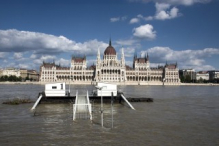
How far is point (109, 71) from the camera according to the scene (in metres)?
157

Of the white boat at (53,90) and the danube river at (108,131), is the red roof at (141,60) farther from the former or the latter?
the danube river at (108,131)

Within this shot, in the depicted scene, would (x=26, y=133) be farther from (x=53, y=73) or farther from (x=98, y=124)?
(x=53, y=73)

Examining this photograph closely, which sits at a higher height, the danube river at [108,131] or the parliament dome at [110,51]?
the parliament dome at [110,51]

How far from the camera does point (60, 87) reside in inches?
1347

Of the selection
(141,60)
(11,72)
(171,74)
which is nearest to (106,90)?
(171,74)

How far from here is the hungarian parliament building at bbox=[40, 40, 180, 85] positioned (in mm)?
156750

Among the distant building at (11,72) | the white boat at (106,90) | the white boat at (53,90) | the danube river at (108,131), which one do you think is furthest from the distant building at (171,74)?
the danube river at (108,131)

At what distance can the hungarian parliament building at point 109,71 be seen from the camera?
156750 millimetres

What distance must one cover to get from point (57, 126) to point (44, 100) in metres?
15.3

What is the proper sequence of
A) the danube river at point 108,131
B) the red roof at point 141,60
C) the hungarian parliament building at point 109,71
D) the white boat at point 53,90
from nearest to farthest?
the danube river at point 108,131, the white boat at point 53,90, the hungarian parliament building at point 109,71, the red roof at point 141,60

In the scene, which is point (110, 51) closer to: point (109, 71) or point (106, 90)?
point (109, 71)

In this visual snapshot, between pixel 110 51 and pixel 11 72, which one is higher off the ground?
pixel 110 51

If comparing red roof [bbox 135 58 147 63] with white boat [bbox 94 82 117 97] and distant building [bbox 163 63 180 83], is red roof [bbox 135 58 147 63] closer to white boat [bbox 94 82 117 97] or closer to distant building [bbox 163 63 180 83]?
distant building [bbox 163 63 180 83]

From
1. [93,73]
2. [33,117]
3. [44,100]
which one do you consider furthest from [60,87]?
[93,73]
